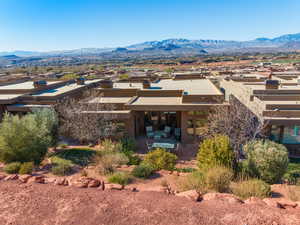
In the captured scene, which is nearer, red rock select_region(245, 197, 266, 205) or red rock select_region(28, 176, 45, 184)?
red rock select_region(245, 197, 266, 205)

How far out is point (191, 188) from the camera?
8.27 meters

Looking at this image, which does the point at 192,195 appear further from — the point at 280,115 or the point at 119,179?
the point at 280,115

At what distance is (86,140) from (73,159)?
3651mm

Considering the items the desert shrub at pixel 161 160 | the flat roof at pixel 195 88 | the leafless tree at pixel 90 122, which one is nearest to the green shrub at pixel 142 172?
the desert shrub at pixel 161 160

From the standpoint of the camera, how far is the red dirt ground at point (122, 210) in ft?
20.1

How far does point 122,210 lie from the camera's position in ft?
21.9

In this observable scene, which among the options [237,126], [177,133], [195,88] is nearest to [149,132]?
[177,133]

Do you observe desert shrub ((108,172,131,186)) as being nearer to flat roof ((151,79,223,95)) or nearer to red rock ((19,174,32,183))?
red rock ((19,174,32,183))

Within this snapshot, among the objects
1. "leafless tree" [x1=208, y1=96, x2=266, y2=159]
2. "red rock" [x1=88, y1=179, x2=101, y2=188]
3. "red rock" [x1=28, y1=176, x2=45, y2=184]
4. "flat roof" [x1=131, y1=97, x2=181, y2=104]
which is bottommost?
"red rock" [x1=28, y1=176, x2=45, y2=184]

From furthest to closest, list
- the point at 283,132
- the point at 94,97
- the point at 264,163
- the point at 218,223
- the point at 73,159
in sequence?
the point at 94,97 < the point at 283,132 < the point at 73,159 < the point at 264,163 < the point at 218,223

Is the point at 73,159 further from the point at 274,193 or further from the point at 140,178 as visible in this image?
the point at 274,193

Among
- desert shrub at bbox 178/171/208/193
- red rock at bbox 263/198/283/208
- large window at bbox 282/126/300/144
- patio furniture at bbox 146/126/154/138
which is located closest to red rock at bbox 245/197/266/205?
red rock at bbox 263/198/283/208

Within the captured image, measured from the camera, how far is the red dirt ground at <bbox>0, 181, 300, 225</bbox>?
6137 mm

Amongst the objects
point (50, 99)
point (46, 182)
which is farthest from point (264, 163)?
point (50, 99)
